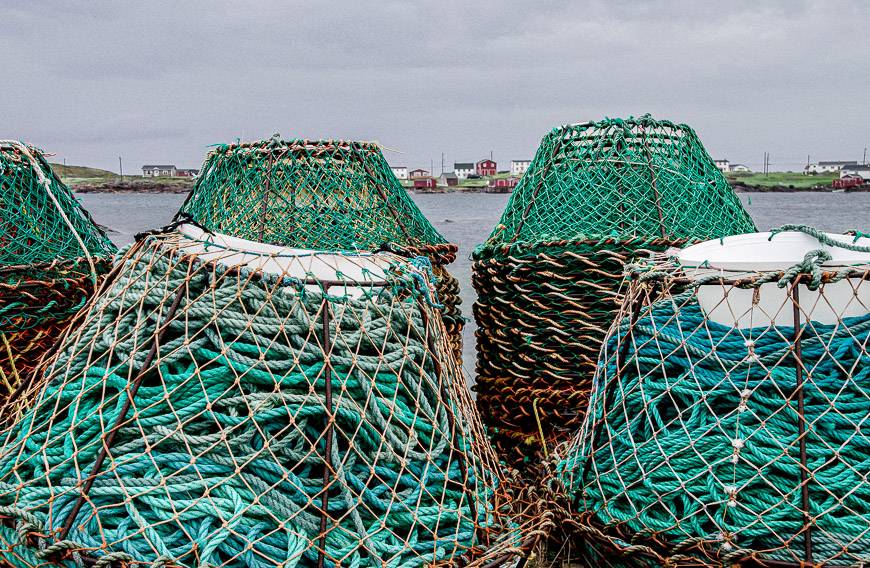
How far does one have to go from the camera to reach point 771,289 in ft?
8.64

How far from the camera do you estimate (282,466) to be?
7.64ft

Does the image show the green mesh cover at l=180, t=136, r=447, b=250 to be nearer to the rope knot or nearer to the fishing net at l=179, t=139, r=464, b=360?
the fishing net at l=179, t=139, r=464, b=360

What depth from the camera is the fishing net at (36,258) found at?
3.46m

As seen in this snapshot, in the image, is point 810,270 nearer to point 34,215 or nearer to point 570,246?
point 570,246

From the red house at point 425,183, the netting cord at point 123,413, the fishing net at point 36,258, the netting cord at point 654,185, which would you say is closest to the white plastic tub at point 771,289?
the netting cord at point 654,185

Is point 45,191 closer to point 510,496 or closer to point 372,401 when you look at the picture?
point 372,401

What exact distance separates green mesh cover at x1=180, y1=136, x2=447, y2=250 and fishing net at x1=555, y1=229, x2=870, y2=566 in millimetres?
1741

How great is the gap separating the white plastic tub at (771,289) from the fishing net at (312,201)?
5.21 ft

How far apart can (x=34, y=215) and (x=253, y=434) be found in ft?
6.99

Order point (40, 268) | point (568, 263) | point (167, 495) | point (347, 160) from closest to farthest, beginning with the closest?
point (167, 495)
point (40, 268)
point (568, 263)
point (347, 160)

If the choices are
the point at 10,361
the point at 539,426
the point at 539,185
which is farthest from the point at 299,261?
the point at 539,185

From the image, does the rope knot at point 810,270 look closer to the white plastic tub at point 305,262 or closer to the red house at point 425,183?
the white plastic tub at point 305,262

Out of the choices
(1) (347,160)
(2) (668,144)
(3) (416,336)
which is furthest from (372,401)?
(2) (668,144)

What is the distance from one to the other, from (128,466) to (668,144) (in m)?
3.18
